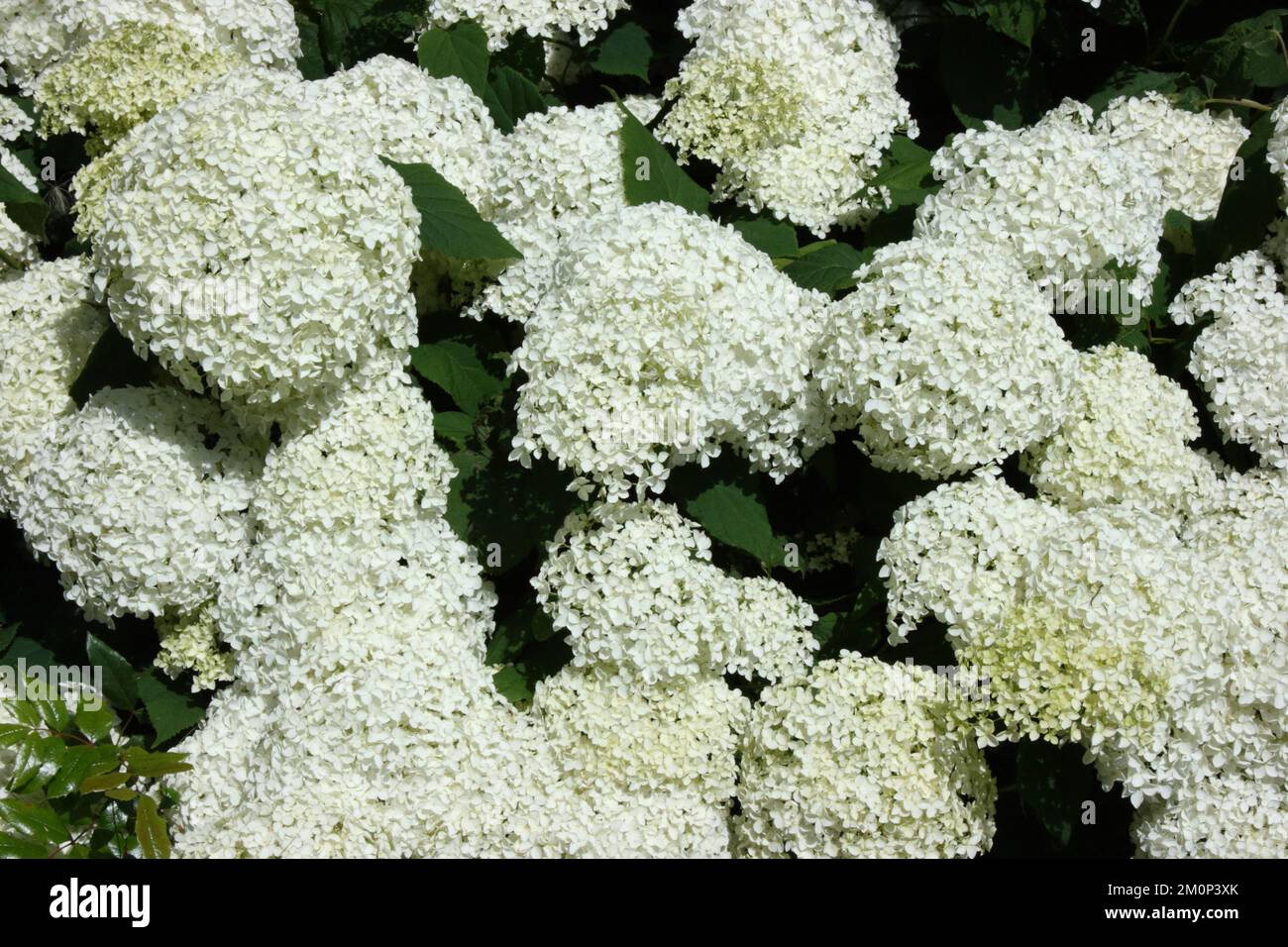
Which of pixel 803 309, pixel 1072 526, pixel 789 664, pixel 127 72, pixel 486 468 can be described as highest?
pixel 127 72

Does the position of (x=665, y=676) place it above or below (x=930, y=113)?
below

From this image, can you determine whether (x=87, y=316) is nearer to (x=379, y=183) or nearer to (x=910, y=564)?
(x=379, y=183)

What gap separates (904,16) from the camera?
519 centimetres

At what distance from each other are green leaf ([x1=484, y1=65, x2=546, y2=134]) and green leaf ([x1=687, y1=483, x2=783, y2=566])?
187 centimetres

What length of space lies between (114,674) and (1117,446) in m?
3.69

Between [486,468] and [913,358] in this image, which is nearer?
[913,358]

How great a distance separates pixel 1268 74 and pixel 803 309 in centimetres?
258

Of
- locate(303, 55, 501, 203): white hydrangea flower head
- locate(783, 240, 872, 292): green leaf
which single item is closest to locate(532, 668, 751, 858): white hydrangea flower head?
locate(783, 240, 872, 292): green leaf

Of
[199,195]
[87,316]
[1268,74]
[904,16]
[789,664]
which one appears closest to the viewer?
[199,195]

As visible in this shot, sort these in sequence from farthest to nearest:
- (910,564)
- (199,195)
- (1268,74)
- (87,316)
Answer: (1268,74), (87,316), (910,564), (199,195)

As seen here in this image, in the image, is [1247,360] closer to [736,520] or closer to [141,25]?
[736,520]

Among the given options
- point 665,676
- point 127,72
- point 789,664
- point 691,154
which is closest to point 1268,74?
point 691,154

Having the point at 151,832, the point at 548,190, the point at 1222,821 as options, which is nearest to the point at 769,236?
the point at 548,190

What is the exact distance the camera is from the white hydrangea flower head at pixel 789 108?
172 inches
